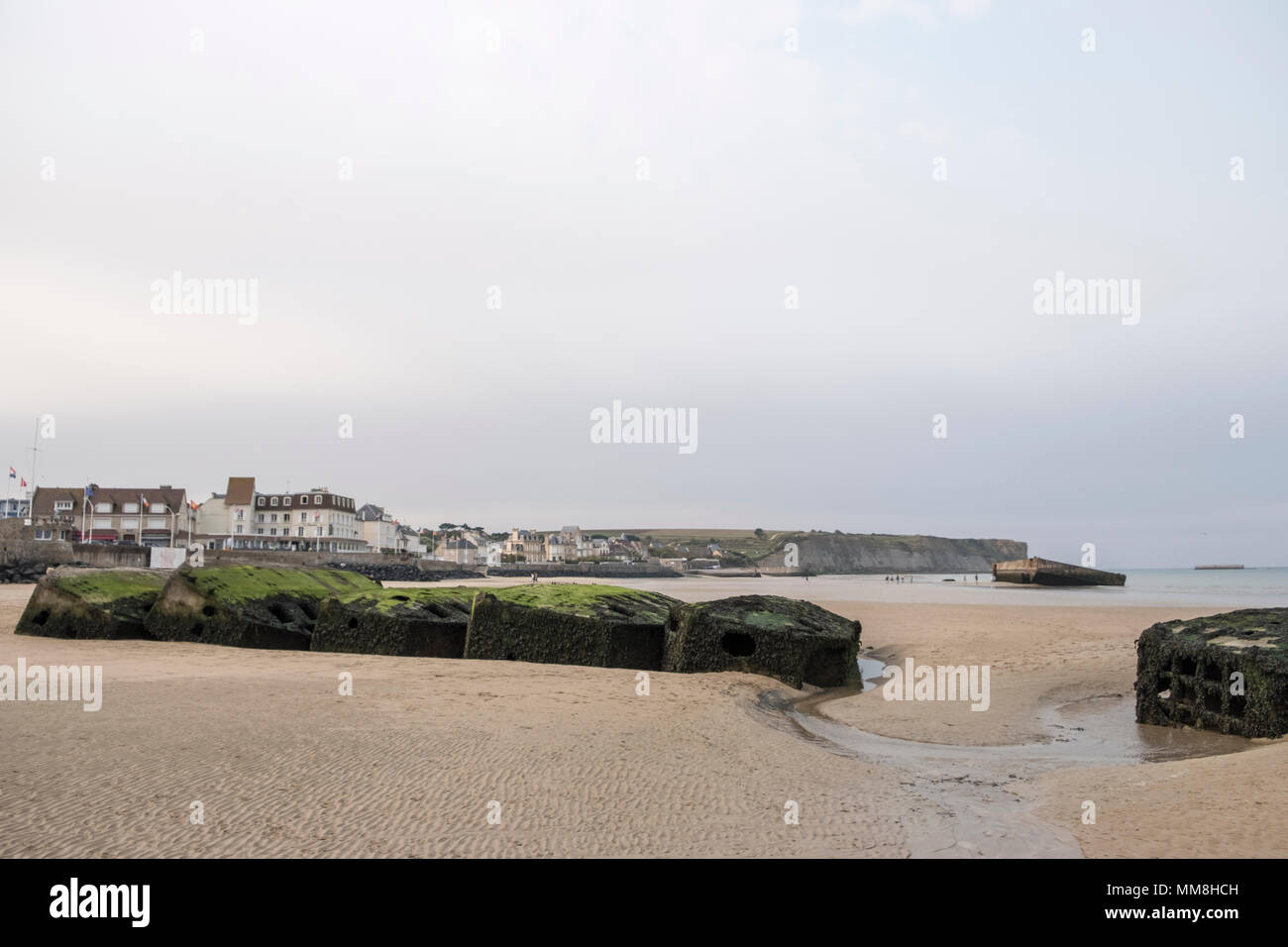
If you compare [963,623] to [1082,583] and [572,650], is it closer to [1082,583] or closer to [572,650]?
[572,650]

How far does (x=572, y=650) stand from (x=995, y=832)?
9.69m

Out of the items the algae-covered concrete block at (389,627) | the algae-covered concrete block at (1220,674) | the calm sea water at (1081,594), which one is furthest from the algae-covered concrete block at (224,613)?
the calm sea water at (1081,594)

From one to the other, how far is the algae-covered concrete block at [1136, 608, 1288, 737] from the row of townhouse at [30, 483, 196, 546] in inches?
3447

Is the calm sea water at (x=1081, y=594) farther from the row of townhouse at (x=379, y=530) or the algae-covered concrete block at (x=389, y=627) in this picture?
the row of townhouse at (x=379, y=530)

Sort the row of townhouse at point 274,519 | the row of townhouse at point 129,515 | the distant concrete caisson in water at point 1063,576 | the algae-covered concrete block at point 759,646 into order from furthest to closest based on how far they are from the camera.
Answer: the row of townhouse at point 274,519 < the row of townhouse at point 129,515 < the distant concrete caisson in water at point 1063,576 < the algae-covered concrete block at point 759,646

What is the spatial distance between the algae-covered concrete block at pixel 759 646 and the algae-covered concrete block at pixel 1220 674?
456 cm

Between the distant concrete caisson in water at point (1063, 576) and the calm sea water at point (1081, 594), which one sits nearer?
the calm sea water at point (1081, 594)

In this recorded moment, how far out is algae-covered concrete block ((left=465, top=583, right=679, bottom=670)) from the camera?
567 inches

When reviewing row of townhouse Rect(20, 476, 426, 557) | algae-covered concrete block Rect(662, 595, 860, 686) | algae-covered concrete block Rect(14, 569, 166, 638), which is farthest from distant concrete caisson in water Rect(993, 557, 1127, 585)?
row of townhouse Rect(20, 476, 426, 557)

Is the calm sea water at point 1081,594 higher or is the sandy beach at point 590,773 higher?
the sandy beach at point 590,773

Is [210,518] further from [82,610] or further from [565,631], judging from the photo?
[565,631]

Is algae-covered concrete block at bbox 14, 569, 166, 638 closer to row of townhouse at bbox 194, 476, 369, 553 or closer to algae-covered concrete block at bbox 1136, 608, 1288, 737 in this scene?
algae-covered concrete block at bbox 1136, 608, 1288, 737

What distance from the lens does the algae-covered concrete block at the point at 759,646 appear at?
1355cm
